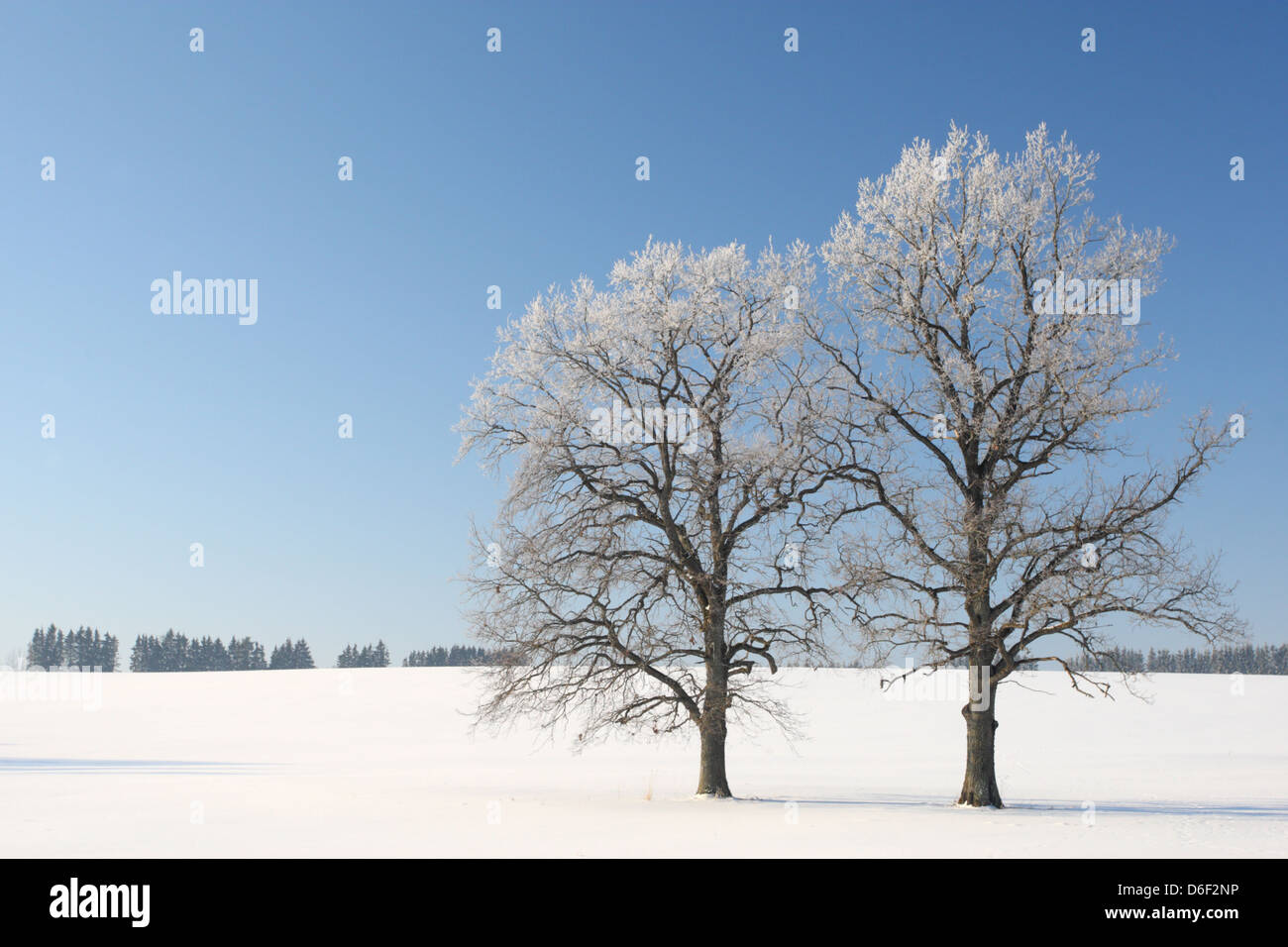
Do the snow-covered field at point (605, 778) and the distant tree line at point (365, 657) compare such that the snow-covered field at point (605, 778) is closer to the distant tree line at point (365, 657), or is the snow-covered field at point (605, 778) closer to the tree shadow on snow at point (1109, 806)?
the tree shadow on snow at point (1109, 806)

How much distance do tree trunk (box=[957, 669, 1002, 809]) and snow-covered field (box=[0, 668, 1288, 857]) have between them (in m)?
0.66

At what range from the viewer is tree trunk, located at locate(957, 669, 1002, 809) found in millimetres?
19016

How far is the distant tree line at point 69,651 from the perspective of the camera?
12825cm

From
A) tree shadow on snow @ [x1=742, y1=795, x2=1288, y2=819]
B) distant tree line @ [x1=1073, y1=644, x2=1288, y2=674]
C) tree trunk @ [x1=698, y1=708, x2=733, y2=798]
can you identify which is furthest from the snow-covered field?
distant tree line @ [x1=1073, y1=644, x2=1288, y2=674]

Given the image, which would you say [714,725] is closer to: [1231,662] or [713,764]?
[713,764]

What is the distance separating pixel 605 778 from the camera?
101 feet

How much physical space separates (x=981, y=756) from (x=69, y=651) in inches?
5519

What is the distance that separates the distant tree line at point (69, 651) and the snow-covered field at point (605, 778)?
64.7 m

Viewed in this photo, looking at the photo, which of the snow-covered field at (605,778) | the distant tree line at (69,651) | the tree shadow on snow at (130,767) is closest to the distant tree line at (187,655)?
the distant tree line at (69,651)

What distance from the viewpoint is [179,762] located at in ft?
119

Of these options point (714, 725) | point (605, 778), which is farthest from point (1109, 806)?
point (605, 778)
